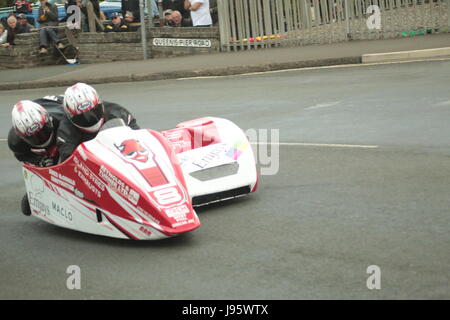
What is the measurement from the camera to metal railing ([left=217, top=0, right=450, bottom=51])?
63.8 feet

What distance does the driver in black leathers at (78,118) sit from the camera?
7480 millimetres

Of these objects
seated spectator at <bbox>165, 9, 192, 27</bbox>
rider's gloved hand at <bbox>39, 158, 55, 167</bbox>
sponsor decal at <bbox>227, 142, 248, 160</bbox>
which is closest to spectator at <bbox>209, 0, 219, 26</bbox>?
seated spectator at <bbox>165, 9, 192, 27</bbox>

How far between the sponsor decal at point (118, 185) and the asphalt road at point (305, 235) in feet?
1.31

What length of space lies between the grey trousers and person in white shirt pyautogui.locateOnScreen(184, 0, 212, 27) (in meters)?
3.60

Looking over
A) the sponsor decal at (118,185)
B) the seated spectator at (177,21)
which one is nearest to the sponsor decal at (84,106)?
the sponsor decal at (118,185)

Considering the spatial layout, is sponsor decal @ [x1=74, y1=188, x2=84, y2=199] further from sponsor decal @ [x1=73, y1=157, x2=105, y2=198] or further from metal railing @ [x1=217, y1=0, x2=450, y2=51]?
metal railing @ [x1=217, y1=0, x2=450, y2=51]

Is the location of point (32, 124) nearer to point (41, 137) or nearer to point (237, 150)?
point (41, 137)

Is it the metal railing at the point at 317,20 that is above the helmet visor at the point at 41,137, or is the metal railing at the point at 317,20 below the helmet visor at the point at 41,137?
above

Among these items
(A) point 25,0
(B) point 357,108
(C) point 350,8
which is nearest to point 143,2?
(C) point 350,8

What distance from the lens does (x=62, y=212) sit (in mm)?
7262

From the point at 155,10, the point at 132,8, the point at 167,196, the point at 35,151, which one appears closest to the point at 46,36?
the point at 132,8

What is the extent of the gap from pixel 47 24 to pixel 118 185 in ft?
54.2

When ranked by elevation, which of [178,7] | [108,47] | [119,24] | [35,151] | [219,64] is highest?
[178,7]

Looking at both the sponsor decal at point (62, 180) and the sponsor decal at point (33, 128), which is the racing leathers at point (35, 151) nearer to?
the sponsor decal at point (33, 128)
